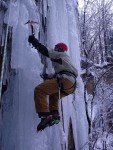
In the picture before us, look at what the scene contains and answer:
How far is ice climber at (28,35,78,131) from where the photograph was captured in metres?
3.54

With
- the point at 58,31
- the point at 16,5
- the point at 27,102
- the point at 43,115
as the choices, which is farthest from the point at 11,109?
the point at 58,31

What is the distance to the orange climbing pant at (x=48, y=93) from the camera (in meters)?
3.54

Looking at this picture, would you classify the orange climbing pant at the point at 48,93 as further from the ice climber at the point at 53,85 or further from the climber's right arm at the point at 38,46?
the climber's right arm at the point at 38,46

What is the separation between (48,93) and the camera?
3.65 m

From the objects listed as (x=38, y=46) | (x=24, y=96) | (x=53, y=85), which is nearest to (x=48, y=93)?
(x=53, y=85)

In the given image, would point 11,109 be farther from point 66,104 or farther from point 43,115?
point 66,104

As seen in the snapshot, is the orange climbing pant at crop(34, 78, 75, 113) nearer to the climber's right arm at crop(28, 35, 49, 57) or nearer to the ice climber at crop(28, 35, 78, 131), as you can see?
the ice climber at crop(28, 35, 78, 131)

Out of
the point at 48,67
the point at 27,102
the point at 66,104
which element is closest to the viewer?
the point at 27,102

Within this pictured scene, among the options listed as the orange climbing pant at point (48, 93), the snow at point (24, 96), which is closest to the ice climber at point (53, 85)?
the orange climbing pant at point (48, 93)

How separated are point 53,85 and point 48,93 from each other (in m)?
0.12

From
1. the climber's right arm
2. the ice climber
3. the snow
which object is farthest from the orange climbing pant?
the climber's right arm

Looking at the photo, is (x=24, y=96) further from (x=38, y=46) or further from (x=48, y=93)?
(x=38, y=46)

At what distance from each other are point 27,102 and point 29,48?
0.72 metres

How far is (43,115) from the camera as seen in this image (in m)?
3.50
